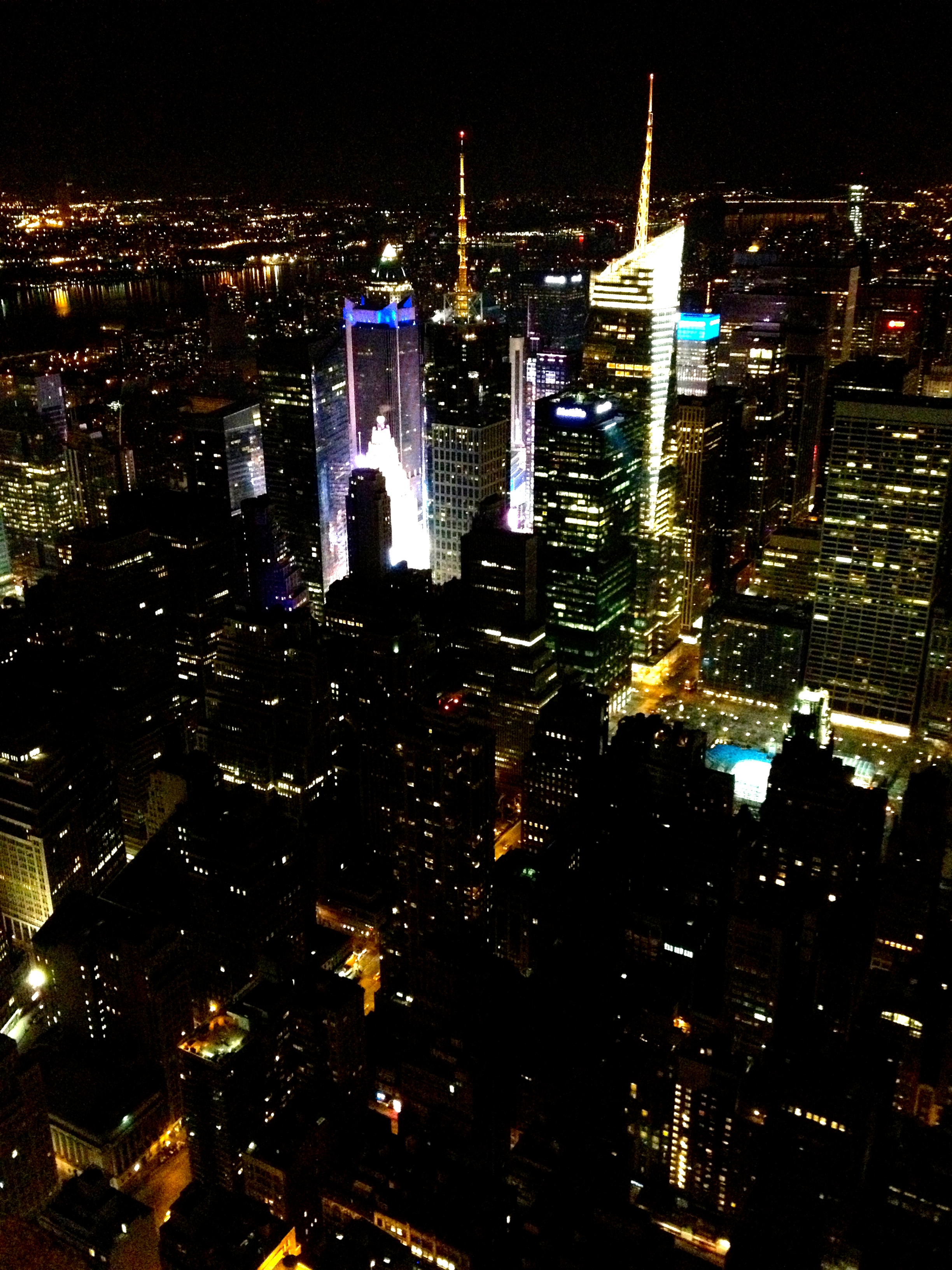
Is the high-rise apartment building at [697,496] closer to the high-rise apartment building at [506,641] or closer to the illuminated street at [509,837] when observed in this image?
the high-rise apartment building at [506,641]

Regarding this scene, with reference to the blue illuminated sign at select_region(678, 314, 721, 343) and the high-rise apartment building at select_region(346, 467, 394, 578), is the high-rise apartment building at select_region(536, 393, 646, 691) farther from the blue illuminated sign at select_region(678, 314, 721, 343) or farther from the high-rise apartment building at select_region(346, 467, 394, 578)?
the blue illuminated sign at select_region(678, 314, 721, 343)

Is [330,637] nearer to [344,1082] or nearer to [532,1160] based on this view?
[344,1082]

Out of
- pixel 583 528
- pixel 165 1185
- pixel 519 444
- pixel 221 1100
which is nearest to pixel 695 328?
pixel 519 444

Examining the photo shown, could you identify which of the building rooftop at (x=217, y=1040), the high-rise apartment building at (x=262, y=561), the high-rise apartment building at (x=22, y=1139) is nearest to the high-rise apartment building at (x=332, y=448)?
the high-rise apartment building at (x=262, y=561)

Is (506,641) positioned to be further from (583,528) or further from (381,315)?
(381,315)

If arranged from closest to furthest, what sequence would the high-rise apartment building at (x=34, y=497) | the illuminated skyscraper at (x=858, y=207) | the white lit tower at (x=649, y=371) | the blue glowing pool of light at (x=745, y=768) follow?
the blue glowing pool of light at (x=745, y=768)
the white lit tower at (x=649, y=371)
the high-rise apartment building at (x=34, y=497)
the illuminated skyscraper at (x=858, y=207)

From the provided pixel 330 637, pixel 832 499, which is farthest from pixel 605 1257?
pixel 832 499
